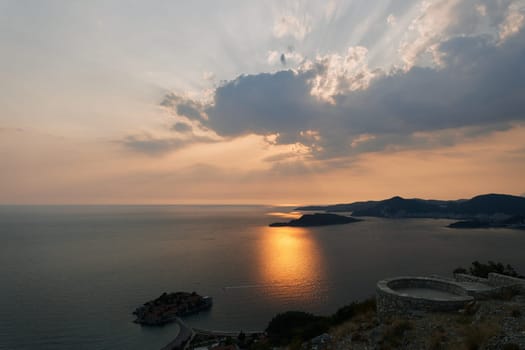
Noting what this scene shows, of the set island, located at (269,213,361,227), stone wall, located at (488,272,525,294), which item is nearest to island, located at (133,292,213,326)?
stone wall, located at (488,272,525,294)

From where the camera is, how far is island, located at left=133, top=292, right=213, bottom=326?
44438mm

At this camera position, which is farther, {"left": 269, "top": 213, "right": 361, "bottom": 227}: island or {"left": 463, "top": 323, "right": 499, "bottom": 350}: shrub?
{"left": 269, "top": 213, "right": 361, "bottom": 227}: island

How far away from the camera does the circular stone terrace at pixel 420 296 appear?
11.1 metres

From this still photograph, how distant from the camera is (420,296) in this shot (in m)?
12.4

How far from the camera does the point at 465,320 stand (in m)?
10.1

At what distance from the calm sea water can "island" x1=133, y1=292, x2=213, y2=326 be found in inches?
61.5

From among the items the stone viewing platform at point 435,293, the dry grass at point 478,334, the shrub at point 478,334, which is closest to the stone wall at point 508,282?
the stone viewing platform at point 435,293

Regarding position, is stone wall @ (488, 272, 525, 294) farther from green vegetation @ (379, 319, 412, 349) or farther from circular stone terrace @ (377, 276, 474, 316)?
green vegetation @ (379, 319, 412, 349)

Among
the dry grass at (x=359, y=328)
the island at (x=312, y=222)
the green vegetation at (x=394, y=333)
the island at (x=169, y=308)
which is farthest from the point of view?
the island at (x=312, y=222)

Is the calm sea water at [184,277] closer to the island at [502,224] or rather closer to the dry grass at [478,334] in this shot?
the dry grass at [478,334]

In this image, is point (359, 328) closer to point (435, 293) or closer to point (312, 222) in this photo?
point (435, 293)

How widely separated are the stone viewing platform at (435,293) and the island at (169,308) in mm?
41509

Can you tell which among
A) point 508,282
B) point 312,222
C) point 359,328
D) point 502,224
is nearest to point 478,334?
point 359,328

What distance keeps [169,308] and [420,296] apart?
44671 millimetres
